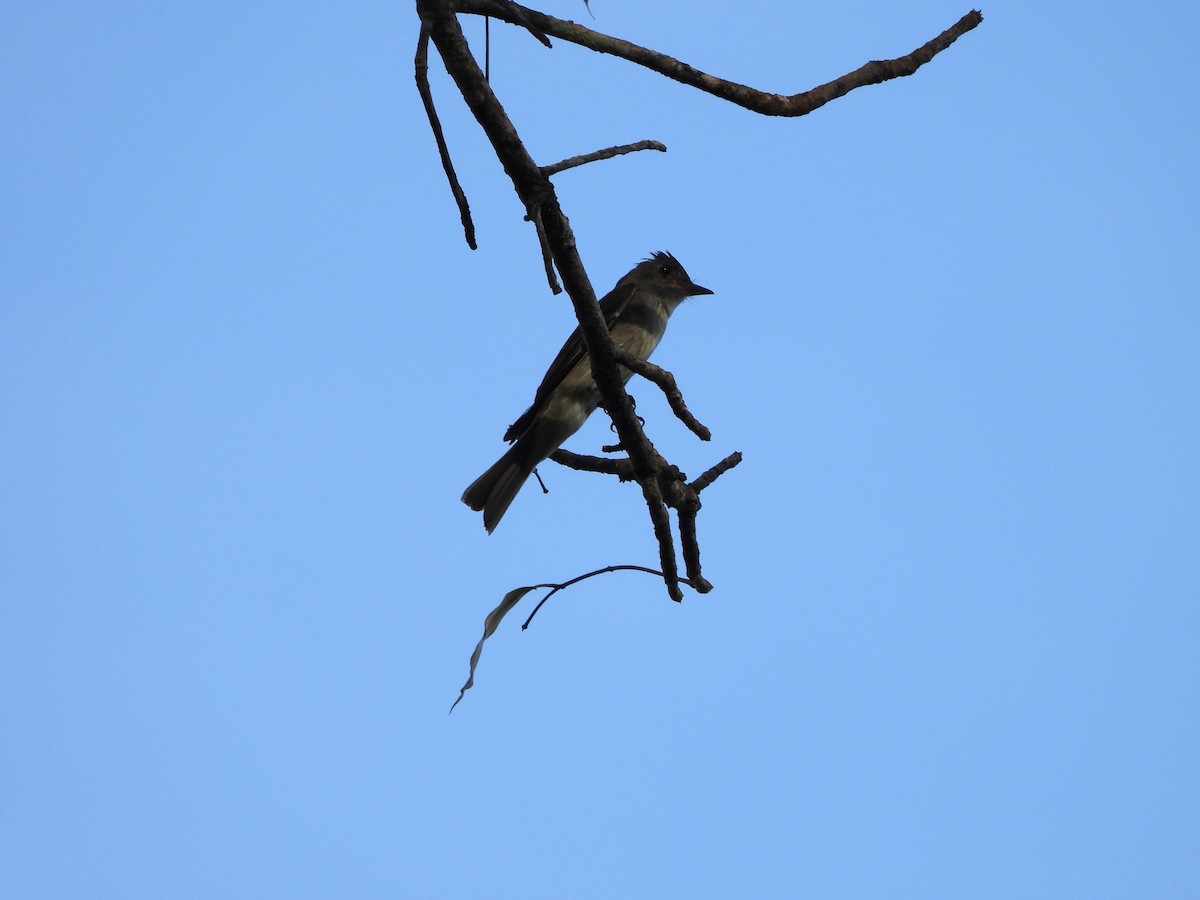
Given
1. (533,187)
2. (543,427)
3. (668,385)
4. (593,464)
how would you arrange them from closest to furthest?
(533,187), (668,385), (593,464), (543,427)

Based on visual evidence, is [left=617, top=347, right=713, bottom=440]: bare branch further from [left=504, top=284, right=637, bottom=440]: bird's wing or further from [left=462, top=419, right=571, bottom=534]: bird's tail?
[left=462, top=419, right=571, bottom=534]: bird's tail

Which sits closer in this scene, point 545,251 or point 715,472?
point 545,251

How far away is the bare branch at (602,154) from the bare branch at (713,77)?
21 centimetres

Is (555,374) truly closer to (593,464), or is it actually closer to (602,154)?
(593,464)

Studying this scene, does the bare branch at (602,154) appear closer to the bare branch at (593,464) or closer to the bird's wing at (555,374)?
the bare branch at (593,464)

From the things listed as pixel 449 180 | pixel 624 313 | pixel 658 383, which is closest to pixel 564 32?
pixel 449 180

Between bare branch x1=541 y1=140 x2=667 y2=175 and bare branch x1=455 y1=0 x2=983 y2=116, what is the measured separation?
21 centimetres

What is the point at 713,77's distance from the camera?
2.74 meters

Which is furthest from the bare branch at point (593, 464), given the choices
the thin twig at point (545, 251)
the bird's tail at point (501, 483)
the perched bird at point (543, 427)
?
the thin twig at point (545, 251)

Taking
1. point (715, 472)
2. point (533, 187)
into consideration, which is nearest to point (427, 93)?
point (533, 187)

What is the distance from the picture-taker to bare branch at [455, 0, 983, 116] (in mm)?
2645

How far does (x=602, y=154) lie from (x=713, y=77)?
1.01 feet

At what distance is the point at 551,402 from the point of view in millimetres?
5199

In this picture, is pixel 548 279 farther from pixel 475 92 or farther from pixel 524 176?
pixel 475 92
